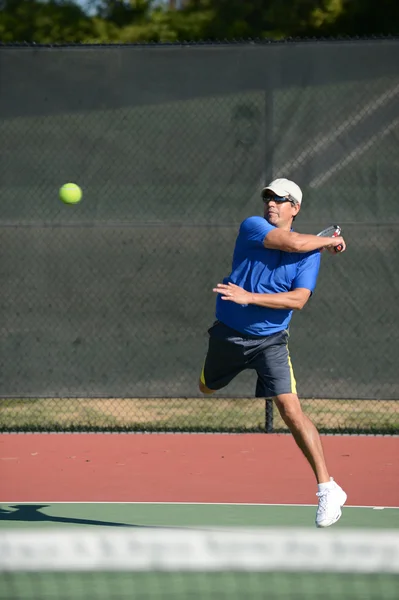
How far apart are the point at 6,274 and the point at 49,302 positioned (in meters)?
0.35

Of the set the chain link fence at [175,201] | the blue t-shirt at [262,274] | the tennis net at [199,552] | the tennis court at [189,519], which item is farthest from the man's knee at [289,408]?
the chain link fence at [175,201]

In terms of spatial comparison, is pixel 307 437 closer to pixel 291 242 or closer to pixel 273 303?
pixel 273 303

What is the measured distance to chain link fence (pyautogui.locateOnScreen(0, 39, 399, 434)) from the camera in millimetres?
7465

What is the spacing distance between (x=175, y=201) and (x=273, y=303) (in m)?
2.56

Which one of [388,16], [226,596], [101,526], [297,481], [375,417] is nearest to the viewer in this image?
[226,596]

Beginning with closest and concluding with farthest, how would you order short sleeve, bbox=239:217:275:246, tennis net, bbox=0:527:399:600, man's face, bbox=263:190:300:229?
tennis net, bbox=0:527:399:600 → short sleeve, bbox=239:217:275:246 → man's face, bbox=263:190:300:229

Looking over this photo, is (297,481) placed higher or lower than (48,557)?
higher

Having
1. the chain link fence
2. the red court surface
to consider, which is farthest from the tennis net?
the chain link fence

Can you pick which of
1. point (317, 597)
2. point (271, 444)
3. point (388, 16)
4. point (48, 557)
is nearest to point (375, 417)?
point (271, 444)

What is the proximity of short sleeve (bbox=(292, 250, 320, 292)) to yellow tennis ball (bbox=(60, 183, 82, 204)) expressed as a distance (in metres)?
2.44

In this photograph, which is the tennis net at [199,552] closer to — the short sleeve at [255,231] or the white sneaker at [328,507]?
the white sneaker at [328,507]

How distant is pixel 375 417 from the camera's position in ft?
28.0

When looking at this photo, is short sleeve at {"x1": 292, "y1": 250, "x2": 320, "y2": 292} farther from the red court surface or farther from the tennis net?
the tennis net

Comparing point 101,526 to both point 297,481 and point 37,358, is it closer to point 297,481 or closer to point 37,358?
point 297,481
